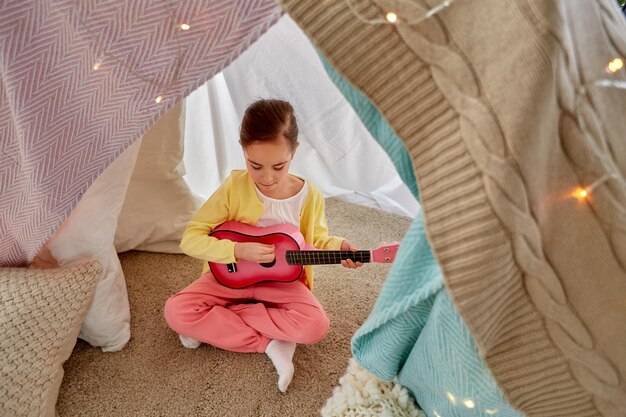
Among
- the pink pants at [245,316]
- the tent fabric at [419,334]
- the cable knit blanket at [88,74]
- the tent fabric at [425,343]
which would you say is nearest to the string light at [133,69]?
the cable knit blanket at [88,74]

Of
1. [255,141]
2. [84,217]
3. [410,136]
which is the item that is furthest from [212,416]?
[410,136]

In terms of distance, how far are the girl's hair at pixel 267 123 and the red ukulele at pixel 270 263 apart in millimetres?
217

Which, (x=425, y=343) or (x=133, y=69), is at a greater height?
(x=133, y=69)

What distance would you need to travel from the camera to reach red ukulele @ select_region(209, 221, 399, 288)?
1205 millimetres

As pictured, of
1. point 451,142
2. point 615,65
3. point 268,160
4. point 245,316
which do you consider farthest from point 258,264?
point 615,65

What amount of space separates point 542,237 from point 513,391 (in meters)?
0.25

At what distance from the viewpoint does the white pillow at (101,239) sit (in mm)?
1071

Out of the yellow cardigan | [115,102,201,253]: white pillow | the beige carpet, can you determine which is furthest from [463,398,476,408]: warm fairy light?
[115,102,201,253]: white pillow

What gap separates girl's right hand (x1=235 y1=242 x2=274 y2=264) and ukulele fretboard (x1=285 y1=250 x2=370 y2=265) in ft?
0.18

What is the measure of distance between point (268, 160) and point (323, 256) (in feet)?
0.85

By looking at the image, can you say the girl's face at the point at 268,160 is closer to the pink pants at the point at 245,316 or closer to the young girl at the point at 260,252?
the young girl at the point at 260,252

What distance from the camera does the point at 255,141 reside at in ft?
3.78

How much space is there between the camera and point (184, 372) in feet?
3.87

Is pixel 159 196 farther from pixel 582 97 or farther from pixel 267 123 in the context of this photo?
pixel 582 97
